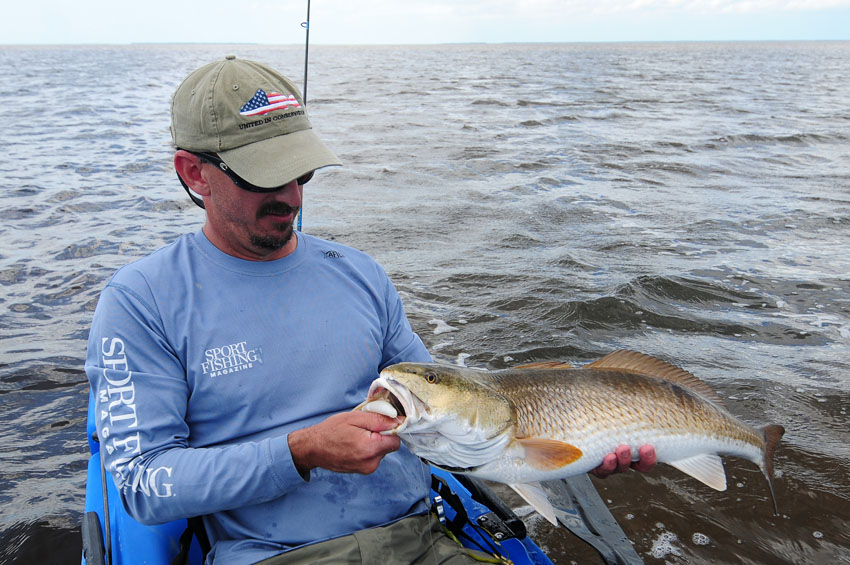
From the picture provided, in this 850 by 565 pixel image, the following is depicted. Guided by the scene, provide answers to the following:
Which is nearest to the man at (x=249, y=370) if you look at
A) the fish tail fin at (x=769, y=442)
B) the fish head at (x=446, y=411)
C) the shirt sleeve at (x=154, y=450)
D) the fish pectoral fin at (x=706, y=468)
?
the shirt sleeve at (x=154, y=450)

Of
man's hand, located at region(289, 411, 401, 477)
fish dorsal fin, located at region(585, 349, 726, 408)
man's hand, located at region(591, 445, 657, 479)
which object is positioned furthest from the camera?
fish dorsal fin, located at region(585, 349, 726, 408)

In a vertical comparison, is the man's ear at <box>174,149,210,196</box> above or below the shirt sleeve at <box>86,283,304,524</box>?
above

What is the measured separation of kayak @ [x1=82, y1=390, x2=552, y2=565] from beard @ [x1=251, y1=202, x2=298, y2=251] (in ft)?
3.19

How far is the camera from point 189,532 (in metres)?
2.52

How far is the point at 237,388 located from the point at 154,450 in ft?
1.09

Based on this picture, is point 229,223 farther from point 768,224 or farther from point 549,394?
point 768,224

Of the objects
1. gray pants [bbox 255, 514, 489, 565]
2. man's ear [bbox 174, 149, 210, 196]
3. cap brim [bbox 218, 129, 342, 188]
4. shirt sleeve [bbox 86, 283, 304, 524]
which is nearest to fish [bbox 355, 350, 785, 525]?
gray pants [bbox 255, 514, 489, 565]

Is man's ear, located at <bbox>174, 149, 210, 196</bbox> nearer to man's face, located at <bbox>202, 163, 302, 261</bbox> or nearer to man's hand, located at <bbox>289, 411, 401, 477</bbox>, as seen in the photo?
man's face, located at <bbox>202, 163, 302, 261</bbox>

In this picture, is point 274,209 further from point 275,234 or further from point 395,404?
point 395,404

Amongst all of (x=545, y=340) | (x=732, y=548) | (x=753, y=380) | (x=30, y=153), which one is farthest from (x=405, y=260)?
(x=30, y=153)

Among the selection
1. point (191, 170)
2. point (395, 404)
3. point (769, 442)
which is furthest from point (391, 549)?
point (769, 442)

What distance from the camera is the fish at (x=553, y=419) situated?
2322 millimetres

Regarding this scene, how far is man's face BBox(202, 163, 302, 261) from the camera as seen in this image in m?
2.51

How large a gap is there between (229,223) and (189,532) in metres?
1.15
